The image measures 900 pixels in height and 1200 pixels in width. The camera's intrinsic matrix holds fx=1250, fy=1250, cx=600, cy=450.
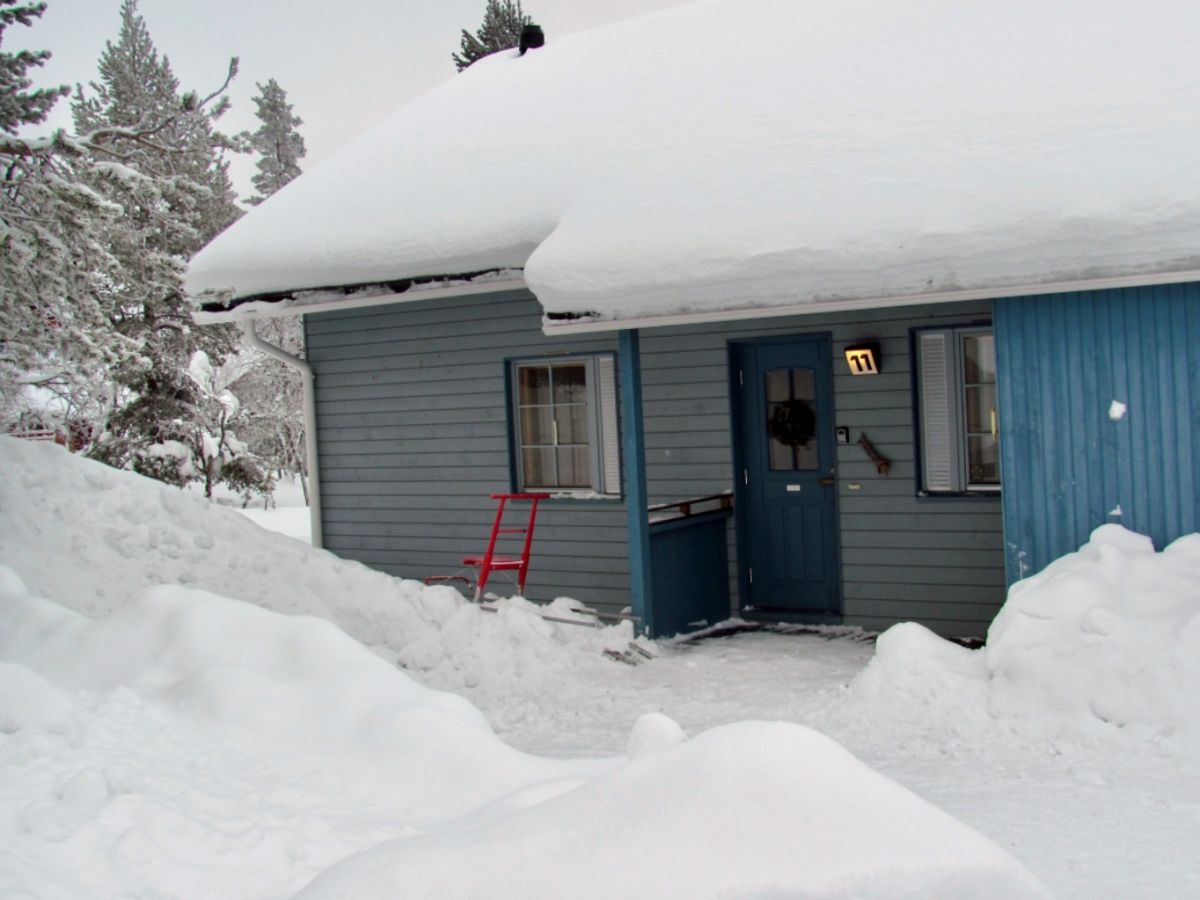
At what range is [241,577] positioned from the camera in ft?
30.3

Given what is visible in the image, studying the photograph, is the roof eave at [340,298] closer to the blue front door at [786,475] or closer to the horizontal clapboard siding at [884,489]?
the horizontal clapboard siding at [884,489]

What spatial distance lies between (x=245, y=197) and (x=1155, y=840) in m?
40.7

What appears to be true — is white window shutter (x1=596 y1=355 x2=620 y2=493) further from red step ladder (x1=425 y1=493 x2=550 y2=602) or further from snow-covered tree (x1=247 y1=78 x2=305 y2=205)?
snow-covered tree (x1=247 y1=78 x2=305 y2=205)

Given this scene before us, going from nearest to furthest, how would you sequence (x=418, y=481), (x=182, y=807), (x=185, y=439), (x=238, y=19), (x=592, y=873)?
(x=592, y=873)
(x=182, y=807)
(x=418, y=481)
(x=185, y=439)
(x=238, y=19)

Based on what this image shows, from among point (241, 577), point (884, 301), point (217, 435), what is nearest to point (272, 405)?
point (217, 435)

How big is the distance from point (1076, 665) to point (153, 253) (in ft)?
50.3

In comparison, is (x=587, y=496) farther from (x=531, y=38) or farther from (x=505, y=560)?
(x=531, y=38)

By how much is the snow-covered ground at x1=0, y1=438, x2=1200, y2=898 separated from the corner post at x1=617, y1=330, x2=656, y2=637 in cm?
21

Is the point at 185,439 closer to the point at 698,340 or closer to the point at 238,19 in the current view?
the point at 698,340

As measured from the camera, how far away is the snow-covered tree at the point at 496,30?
32.4m

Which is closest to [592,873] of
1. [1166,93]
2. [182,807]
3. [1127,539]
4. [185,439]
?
[182,807]

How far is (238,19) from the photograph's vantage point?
2266 inches

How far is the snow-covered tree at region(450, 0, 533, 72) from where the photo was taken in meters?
32.4

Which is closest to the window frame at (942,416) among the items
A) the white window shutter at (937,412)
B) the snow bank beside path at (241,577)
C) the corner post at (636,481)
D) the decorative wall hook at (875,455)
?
the white window shutter at (937,412)
